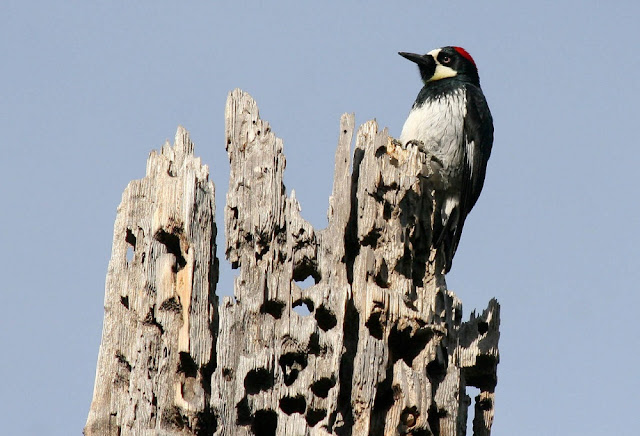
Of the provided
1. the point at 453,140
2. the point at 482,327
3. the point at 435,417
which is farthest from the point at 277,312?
the point at 453,140

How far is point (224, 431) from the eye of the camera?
5297 millimetres

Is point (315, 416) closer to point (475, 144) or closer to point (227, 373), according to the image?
point (227, 373)

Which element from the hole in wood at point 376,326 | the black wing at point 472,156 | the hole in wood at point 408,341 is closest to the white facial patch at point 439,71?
the black wing at point 472,156

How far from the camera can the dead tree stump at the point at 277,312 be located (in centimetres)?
542

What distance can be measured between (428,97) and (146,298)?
15.2 feet

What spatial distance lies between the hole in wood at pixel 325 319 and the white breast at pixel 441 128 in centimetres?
349

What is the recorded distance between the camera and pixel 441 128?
8.97 meters

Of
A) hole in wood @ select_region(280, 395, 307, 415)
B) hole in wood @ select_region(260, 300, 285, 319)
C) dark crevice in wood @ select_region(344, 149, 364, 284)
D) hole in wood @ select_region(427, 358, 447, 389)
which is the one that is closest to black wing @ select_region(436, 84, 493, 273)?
dark crevice in wood @ select_region(344, 149, 364, 284)

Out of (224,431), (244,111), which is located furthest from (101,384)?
(244,111)

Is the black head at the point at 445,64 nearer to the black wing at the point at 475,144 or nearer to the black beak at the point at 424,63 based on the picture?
the black beak at the point at 424,63

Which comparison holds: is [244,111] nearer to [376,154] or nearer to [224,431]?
[376,154]

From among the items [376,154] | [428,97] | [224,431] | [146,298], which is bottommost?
[224,431]

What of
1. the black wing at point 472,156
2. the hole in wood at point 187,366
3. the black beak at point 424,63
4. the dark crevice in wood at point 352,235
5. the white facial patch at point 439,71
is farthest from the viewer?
the black beak at point 424,63

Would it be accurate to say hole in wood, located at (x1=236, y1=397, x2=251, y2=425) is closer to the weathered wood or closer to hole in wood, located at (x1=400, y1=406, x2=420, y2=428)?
the weathered wood
